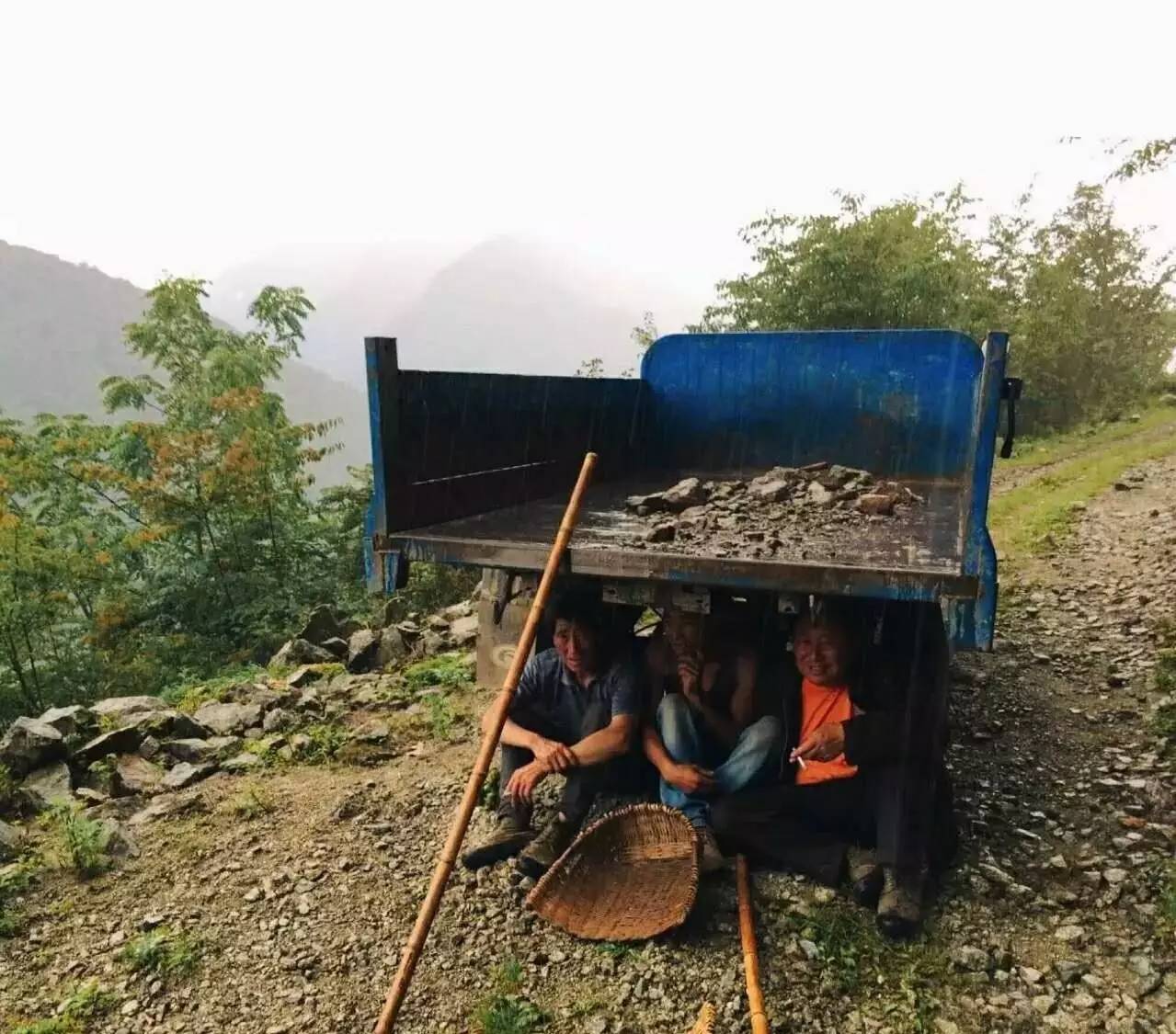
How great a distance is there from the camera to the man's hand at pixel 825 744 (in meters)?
2.81

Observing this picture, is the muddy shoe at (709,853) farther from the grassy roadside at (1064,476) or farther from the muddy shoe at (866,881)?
the grassy roadside at (1064,476)

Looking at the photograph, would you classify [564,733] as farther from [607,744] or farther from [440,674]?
[440,674]

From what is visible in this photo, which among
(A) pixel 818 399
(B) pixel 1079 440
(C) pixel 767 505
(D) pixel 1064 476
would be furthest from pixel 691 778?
Result: (B) pixel 1079 440

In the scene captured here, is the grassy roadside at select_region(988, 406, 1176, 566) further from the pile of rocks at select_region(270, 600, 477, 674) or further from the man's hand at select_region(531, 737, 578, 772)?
the man's hand at select_region(531, 737, 578, 772)

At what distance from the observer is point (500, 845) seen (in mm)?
3080

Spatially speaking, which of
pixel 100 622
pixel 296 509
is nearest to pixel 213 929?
pixel 100 622

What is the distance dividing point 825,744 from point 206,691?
4833 mm

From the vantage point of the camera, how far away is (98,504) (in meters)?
10.6

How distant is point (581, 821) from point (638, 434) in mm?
2377

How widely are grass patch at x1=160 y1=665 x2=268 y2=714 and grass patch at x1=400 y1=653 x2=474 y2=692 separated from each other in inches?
46.4

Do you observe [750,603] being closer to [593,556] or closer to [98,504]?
[593,556]

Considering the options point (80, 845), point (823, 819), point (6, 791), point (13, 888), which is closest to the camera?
point (823, 819)

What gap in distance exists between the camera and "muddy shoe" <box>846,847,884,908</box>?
2719 mm

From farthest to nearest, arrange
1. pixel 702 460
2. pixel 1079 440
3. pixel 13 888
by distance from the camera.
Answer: pixel 1079 440
pixel 702 460
pixel 13 888
